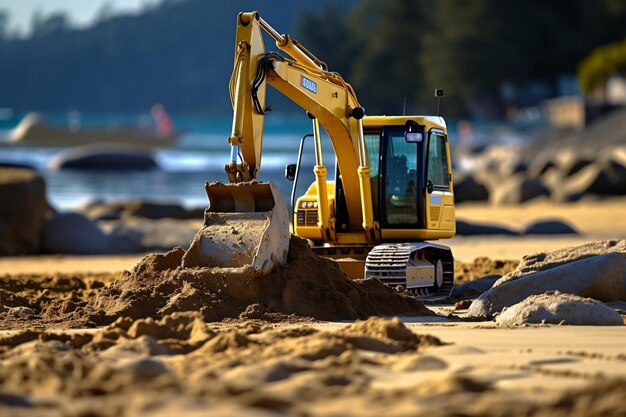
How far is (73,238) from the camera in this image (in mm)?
23250

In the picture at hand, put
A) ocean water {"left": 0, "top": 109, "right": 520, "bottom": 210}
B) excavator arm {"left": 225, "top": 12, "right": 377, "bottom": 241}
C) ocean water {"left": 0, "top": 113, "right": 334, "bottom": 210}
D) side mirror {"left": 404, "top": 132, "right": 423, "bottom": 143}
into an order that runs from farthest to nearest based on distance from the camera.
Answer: ocean water {"left": 0, "top": 109, "right": 520, "bottom": 210}
ocean water {"left": 0, "top": 113, "right": 334, "bottom": 210}
side mirror {"left": 404, "top": 132, "right": 423, "bottom": 143}
excavator arm {"left": 225, "top": 12, "right": 377, "bottom": 241}

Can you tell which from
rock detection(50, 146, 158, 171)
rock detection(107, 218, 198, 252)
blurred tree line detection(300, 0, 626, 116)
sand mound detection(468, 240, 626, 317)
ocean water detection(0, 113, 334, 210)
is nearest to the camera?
sand mound detection(468, 240, 626, 317)

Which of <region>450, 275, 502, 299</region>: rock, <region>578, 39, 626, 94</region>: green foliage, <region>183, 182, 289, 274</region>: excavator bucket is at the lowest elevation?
<region>450, 275, 502, 299</region>: rock

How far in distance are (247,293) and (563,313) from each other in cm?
274

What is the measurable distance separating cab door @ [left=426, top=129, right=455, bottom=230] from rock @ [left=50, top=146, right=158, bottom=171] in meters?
49.0

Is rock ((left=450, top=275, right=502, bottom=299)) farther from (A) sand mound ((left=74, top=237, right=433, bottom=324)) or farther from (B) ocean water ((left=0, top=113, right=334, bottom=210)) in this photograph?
(B) ocean water ((left=0, top=113, right=334, bottom=210))

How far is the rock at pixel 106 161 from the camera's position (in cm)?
6456

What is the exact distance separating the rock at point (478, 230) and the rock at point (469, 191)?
46.2 feet

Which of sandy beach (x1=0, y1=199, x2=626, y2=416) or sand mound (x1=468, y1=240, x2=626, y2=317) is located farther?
sand mound (x1=468, y1=240, x2=626, y2=317)

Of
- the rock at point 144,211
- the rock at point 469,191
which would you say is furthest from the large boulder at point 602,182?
the rock at point 144,211

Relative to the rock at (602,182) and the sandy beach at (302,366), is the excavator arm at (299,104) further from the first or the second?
the rock at (602,182)

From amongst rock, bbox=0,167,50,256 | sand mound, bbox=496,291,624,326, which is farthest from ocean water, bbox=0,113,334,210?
sand mound, bbox=496,291,624,326

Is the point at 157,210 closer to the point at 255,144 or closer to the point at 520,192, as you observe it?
the point at 520,192

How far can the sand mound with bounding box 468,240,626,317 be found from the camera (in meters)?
12.5
